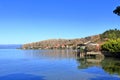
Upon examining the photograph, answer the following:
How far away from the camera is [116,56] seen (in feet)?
246

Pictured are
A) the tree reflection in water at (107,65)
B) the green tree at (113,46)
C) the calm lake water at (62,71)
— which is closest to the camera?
the calm lake water at (62,71)

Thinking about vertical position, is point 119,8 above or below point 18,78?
above

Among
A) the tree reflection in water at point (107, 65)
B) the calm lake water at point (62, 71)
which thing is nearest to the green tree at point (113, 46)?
the calm lake water at point (62, 71)

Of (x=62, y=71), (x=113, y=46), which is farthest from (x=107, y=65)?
(x=113, y=46)

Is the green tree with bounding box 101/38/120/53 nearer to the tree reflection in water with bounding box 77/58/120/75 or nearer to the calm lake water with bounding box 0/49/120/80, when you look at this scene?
the calm lake water with bounding box 0/49/120/80

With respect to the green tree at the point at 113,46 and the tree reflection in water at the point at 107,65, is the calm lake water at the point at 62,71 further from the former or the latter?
the green tree at the point at 113,46

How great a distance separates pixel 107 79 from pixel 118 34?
89.4m

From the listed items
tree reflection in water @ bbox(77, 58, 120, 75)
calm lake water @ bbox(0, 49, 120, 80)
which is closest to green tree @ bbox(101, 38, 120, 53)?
calm lake water @ bbox(0, 49, 120, 80)

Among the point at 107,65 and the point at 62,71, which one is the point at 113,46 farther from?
the point at 62,71

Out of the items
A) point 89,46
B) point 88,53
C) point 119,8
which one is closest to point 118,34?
point 89,46

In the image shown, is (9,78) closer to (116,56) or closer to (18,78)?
(18,78)

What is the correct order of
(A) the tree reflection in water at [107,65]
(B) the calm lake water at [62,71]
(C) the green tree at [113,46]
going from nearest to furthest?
(B) the calm lake water at [62,71] → (A) the tree reflection in water at [107,65] → (C) the green tree at [113,46]

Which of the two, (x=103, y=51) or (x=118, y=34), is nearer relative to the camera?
(x=103, y=51)

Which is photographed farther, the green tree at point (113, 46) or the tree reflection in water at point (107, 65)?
the green tree at point (113, 46)
